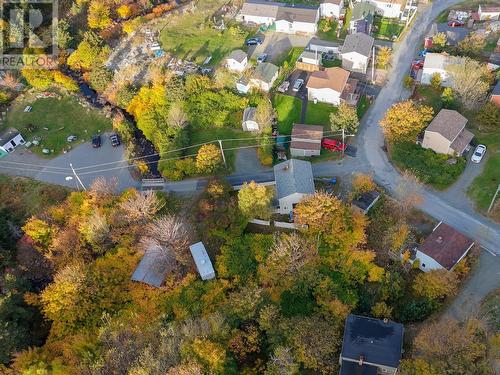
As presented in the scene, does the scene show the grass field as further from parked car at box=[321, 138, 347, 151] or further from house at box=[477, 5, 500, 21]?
house at box=[477, 5, 500, 21]

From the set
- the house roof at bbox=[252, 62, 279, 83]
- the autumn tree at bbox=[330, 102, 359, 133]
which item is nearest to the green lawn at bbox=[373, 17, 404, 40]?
the house roof at bbox=[252, 62, 279, 83]

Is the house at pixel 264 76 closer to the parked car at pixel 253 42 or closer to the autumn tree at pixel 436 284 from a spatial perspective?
the parked car at pixel 253 42

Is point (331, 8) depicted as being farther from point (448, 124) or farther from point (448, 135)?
point (448, 135)

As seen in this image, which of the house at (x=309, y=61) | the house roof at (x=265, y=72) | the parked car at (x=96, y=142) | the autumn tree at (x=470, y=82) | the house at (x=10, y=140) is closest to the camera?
the autumn tree at (x=470, y=82)

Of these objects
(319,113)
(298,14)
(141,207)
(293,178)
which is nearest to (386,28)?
(298,14)

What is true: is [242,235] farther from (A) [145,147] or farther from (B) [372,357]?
(A) [145,147]

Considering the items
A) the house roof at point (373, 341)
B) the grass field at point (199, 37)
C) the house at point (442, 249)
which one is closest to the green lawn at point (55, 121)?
the grass field at point (199, 37)

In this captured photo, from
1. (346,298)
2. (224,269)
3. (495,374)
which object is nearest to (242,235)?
(224,269)
